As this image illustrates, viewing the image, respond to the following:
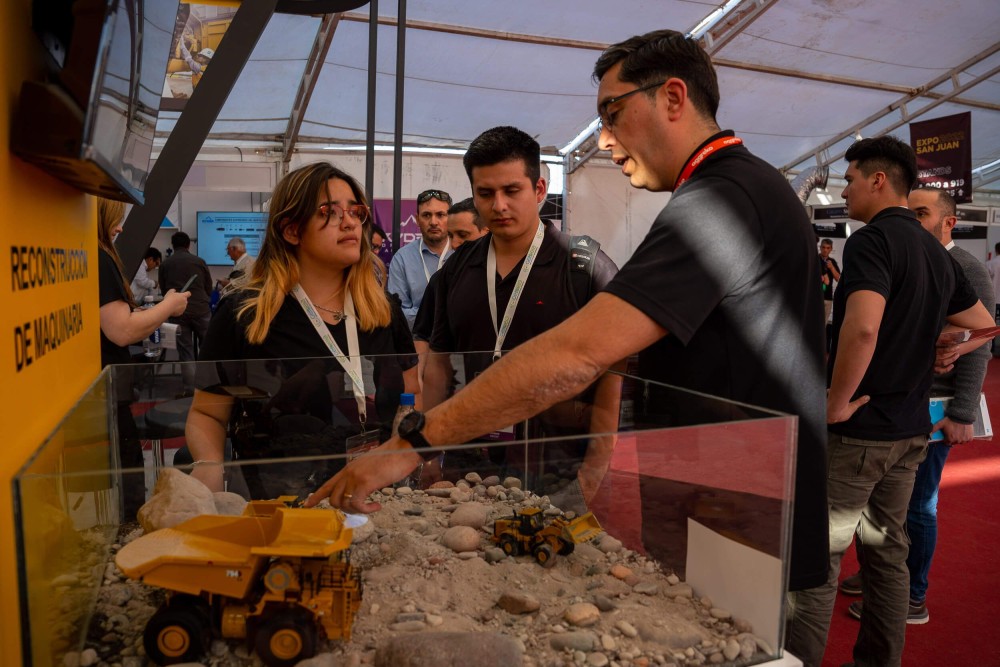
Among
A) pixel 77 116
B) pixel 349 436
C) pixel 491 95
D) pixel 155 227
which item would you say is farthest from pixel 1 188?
pixel 491 95

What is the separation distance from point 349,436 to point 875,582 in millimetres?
1827

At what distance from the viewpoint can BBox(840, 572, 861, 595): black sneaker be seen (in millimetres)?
3217

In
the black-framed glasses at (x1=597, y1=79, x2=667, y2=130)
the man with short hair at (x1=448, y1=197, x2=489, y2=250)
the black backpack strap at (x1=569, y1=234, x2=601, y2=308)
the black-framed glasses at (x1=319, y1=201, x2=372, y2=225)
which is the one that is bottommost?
the black backpack strap at (x1=569, y1=234, x2=601, y2=308)

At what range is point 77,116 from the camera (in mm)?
919

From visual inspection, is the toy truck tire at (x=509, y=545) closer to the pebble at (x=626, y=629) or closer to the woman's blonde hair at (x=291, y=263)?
the pebble at (x=626, y=629)

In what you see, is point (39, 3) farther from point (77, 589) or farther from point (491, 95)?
point (491, 95)

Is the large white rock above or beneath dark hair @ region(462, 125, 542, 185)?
beneath

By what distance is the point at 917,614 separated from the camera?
293 centimetres

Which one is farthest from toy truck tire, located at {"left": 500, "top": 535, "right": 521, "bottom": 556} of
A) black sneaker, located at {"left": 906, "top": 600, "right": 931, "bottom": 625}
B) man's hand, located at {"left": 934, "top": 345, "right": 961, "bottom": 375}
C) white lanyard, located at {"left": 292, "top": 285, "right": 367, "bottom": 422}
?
black sneaker, located at {"left": 906, "top": 600, "right": 931, "bottom": 625}

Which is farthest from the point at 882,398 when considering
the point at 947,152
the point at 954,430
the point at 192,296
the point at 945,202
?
the point at 947,152

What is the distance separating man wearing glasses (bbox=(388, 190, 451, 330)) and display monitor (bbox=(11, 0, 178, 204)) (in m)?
3.33

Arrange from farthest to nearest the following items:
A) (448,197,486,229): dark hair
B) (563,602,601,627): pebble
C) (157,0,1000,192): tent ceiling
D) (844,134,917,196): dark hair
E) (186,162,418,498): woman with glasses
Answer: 1. (157,0,1000,192): tent ceiling
2. (448,197,486,229): dark hair
3. (844,134,917,196): dark hair
4. (186,162,418,498): woman with glasses
5. (563,602,601,627): pebble

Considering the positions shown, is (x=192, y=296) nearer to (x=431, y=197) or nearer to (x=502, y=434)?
(x=431, y=197)

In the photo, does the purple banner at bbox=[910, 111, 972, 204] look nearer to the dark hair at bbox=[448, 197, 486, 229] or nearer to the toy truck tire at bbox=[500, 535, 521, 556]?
the dark hair at bbox=[448, 197, 486, 229]
